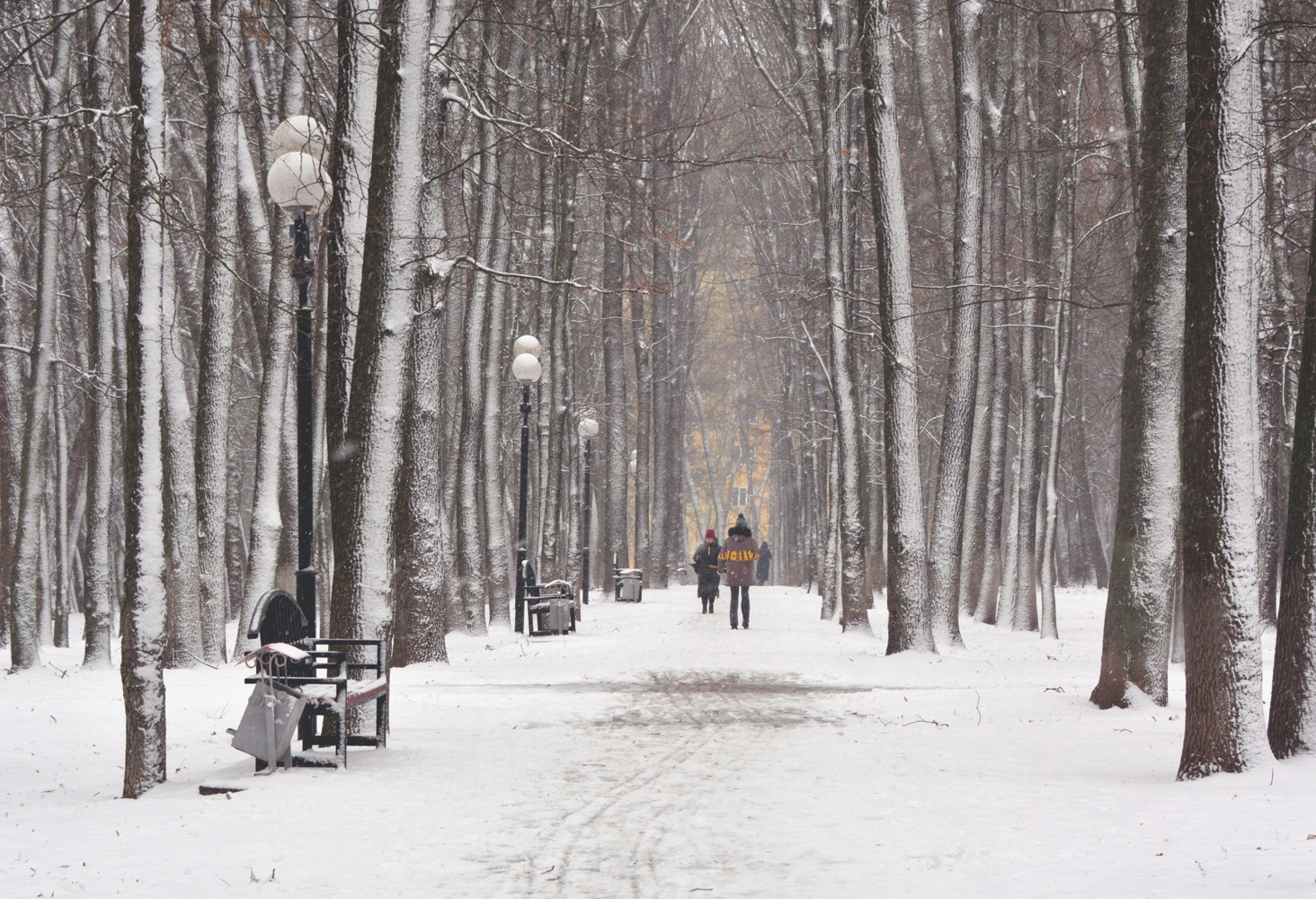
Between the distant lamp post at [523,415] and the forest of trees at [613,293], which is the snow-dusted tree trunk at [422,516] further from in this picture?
the distant lamp post at [523,415]

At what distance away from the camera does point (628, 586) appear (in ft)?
95.5

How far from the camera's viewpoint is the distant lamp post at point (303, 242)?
866 cm

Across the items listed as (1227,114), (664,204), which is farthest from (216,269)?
(664,204)

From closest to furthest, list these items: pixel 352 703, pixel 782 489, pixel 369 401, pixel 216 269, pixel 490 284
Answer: pixel 352 703, pixel 369 401, pixel 216 269, pixel 490 284, pixel 782 489

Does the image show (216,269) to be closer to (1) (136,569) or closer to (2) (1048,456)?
(1) (136,569)

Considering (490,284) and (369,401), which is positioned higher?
(490,284)

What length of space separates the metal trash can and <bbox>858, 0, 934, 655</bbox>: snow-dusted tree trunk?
14096 millimetres

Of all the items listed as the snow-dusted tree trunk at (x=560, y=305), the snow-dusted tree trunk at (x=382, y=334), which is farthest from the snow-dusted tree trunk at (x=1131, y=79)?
the snow-dusted tree trunk at (x=560, y=305)

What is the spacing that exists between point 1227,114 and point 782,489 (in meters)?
45.0

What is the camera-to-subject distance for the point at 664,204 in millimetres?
32781

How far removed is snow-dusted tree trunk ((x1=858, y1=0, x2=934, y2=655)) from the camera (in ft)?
49.3

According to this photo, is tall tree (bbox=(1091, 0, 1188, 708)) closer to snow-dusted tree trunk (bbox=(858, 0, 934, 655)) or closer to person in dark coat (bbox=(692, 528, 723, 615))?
snow-dusted tree trunk (bbox=(858, 0, 934, 655))

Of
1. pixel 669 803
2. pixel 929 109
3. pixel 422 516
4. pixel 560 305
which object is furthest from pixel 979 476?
pixel 669 803

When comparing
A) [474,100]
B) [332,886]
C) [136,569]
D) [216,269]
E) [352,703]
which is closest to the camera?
[332,886]
